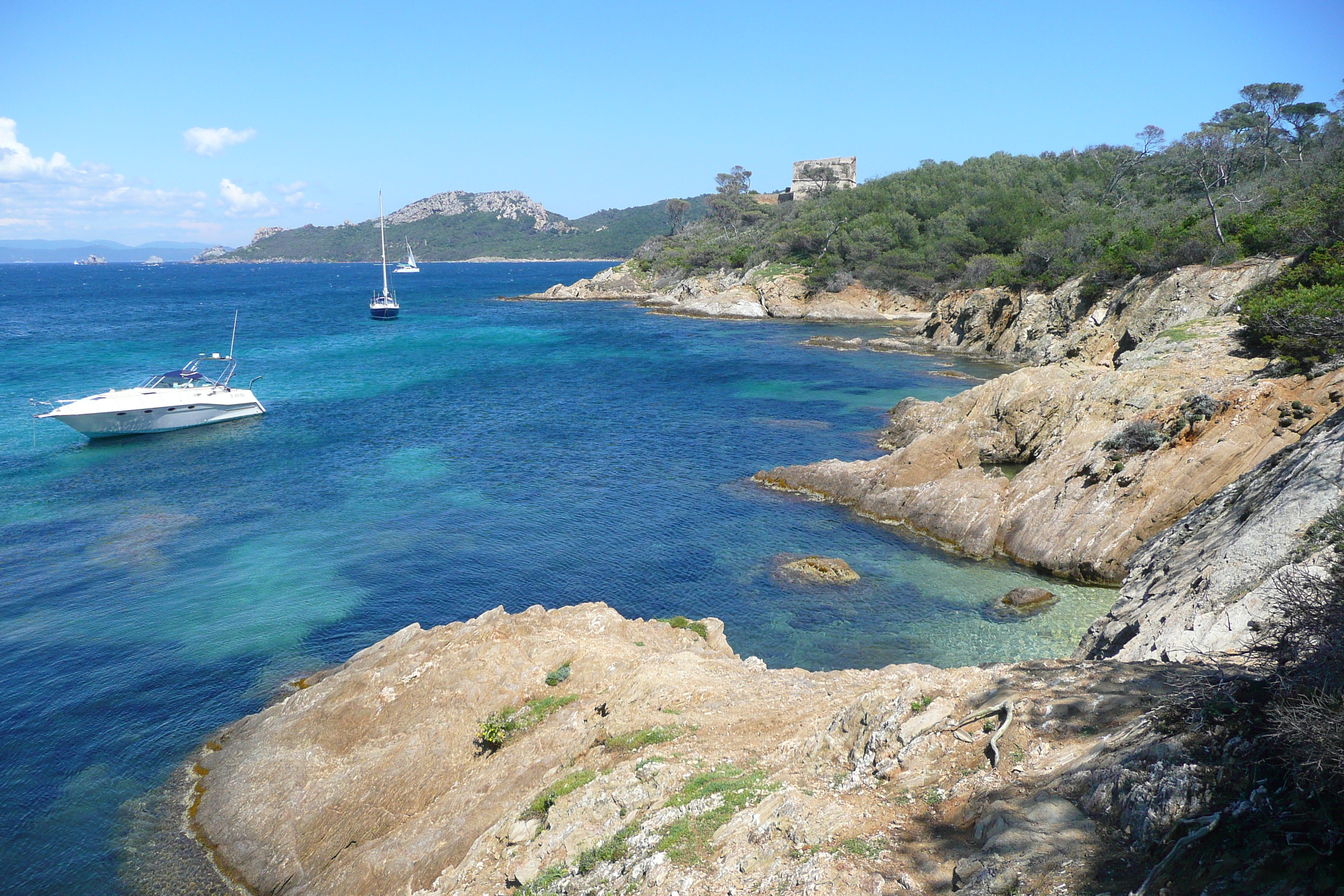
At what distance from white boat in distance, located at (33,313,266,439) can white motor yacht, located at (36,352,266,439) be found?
0.02m

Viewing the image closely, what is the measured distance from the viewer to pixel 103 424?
35594 millimetres

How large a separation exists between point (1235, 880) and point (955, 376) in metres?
44.9

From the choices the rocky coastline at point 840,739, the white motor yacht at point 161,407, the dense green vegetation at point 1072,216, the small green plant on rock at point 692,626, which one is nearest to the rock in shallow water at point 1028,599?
the rocky coastline at point 840,739

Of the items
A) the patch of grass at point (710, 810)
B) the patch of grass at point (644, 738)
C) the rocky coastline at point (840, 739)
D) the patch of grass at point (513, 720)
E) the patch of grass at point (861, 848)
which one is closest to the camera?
the rocky coastline at point (840, 739)

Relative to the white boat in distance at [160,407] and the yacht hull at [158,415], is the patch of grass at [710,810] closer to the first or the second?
the white boat in distance at [160,407]

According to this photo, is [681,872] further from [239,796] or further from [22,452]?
[22,452]

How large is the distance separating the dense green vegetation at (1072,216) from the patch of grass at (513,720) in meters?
30.6

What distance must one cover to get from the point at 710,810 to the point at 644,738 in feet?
7.66

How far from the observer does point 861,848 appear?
7168mm

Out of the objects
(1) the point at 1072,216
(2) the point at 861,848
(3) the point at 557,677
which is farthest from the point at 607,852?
(1) the point at 1072,216

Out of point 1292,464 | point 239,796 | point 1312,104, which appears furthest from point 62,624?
point 1312,104

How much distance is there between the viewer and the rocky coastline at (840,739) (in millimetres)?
6664

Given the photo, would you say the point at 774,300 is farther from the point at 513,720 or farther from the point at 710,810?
the point at 710,810

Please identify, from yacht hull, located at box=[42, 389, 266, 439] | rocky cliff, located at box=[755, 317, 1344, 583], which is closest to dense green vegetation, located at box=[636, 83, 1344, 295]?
rocky cliff, located at box=[755, 317, 1344, 583]
